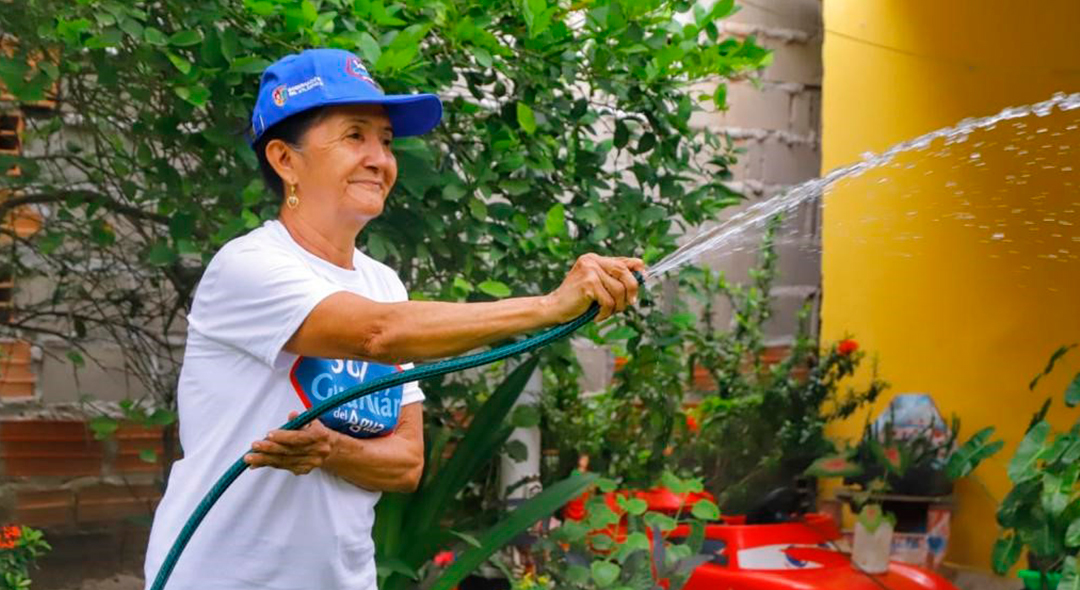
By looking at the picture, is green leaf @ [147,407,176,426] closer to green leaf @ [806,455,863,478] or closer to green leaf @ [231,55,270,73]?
green leaf @ [231,55,270,73]

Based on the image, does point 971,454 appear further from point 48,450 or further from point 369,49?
point 48,450

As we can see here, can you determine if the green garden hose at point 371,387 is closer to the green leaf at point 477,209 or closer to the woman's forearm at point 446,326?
the woman's forearm at point 446,326

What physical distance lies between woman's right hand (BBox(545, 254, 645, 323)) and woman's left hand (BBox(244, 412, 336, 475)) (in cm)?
41

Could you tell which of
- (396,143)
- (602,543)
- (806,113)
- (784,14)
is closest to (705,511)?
(602,543)

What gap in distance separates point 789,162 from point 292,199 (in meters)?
3.74

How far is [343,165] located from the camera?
7.52 ft

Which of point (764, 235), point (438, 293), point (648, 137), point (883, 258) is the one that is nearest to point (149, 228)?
point (438, 293)

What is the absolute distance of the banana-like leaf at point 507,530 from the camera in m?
3.36

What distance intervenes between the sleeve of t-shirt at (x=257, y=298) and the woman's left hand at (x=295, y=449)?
120 millimetres

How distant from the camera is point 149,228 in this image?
12.2ft

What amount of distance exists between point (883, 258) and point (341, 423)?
3494mm

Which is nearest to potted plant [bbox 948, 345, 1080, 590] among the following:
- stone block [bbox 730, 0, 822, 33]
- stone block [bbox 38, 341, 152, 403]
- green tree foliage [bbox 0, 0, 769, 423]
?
green tree foliage [bbox 0, 0, 769, 423]

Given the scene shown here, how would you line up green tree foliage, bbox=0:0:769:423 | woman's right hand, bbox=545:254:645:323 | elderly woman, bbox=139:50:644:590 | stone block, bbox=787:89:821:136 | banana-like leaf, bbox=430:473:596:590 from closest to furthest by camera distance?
woman's right hand, bbox=545:254:645:323 < elderly woman, bbox=139:50:644:590 < green tree foliage, bbox=0:0:769:423 < banana-like leaf, bbox=430:473:596:590 < stone block, bbox=787:89:821:136

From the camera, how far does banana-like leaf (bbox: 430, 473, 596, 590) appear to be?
3.36m
